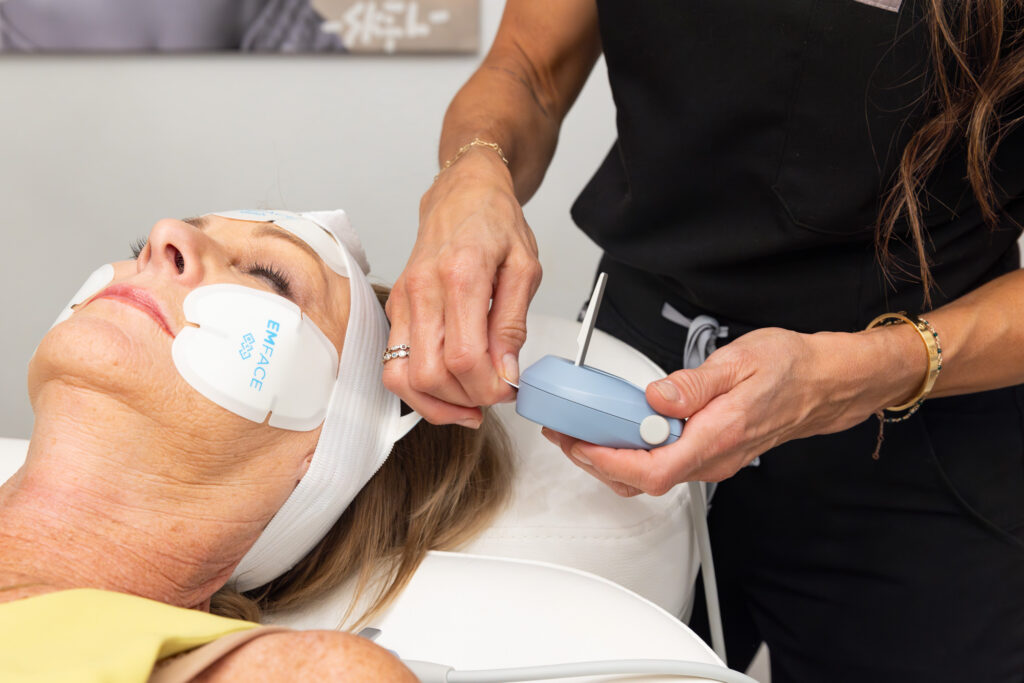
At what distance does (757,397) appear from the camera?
78 centimetres

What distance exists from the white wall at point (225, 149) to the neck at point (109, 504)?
1516 millimetres

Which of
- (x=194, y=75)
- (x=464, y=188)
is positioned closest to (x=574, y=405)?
(x=464, y=188)

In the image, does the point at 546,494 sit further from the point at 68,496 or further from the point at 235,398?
the point at 68,496

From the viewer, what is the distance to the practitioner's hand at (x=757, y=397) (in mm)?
769

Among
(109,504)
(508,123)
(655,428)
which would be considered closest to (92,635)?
(109,504)

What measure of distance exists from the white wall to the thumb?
1552 millimetres

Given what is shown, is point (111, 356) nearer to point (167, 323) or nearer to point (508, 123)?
point (167, 323)

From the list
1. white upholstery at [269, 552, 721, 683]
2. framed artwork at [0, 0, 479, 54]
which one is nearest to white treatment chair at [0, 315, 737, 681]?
white upholstery at [269, 552, 721, 683]

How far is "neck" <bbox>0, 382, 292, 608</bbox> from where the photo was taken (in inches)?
31.8

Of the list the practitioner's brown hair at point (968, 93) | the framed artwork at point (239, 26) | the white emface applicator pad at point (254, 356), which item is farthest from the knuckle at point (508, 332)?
the framed artwork at point (239, 26)

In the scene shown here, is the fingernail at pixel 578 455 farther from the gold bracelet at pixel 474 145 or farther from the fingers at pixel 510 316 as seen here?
the gold bracelet at pixel 474 145

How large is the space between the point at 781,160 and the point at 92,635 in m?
0.93

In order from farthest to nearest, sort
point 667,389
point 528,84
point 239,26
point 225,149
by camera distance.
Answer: point 225,149
point 239,26
point 528,84
point 667,389

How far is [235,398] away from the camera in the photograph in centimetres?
85
